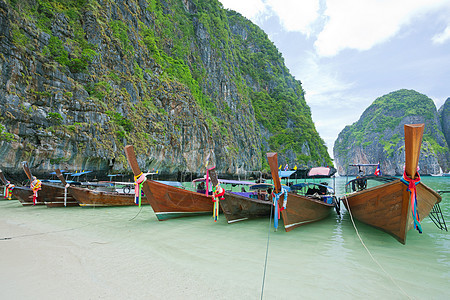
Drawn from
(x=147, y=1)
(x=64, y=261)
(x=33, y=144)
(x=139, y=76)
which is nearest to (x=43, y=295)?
(x=64, y=261)

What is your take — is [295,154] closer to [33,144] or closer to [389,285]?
[33,144]

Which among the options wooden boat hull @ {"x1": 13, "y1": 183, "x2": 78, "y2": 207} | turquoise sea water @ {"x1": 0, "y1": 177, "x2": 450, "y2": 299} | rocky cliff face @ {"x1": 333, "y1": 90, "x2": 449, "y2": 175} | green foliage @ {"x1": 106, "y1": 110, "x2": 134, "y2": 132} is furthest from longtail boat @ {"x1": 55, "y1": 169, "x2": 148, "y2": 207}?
rocky cliff face @ {"x1": 333, "y1": 90, "x2": 449, "y2": 175}

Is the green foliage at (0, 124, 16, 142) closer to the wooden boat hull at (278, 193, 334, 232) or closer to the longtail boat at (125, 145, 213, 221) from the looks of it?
the longtail boat at (125, 145, 213, 221)

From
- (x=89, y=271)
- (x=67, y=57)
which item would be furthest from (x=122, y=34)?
(x=89, y=271)

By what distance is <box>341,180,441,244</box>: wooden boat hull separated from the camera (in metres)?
5.17

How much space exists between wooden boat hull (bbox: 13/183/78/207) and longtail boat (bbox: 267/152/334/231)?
12.2 metres

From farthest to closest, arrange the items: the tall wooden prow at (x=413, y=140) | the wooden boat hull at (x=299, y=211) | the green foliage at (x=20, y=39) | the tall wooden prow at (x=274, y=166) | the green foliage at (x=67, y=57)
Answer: the green foliage at (x=67, y=57) < the green foliage at (x=20, y=39) < the wooden boat hull at (x=299, y=211) < the tall wooden prow at (x=274, y=166) < the tall wooden prow at (x=413, y=140)

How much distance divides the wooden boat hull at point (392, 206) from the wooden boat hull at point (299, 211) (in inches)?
55.1

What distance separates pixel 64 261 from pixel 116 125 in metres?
22.0

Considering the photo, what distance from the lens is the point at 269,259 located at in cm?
451

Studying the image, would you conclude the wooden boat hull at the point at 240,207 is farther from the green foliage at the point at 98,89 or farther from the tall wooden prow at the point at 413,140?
the green foliage at the point at 98,89

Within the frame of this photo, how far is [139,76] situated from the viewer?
29.5 metres

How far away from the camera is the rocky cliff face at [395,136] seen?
282ft

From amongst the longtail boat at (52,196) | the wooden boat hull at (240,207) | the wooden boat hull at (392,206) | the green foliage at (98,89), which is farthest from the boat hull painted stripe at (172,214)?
the green foliage at (98,89)
